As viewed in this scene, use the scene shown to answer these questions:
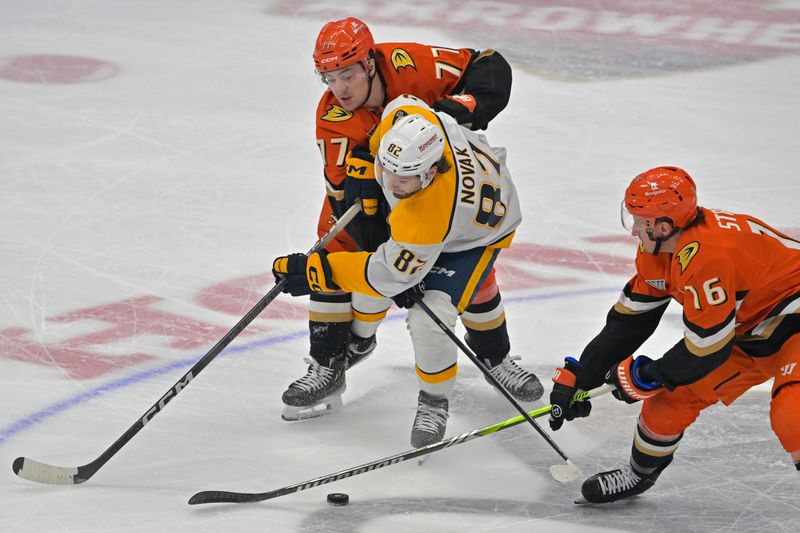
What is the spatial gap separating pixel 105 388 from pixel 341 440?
0.84 metres

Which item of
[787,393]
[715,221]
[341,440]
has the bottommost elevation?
[341,440]

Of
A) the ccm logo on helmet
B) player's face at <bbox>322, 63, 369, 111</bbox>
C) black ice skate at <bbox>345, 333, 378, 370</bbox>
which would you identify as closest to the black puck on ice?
black ice skate at <bbox>345, 333, 378, 370</bbox>

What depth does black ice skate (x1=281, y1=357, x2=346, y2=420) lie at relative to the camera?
3703 mm

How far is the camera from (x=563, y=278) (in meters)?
4.70

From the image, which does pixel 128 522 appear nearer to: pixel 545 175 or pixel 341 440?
pixel 341 440

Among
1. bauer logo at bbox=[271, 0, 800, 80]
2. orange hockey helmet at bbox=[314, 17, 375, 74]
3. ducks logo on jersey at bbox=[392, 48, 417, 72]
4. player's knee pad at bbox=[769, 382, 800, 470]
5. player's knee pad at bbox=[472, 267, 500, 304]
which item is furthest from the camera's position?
bauer logo at bbox=[271, 0, 800, 80]

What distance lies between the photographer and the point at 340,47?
347cm

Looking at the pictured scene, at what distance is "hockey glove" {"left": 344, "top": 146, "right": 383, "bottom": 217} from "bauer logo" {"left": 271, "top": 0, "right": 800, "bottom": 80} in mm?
3804

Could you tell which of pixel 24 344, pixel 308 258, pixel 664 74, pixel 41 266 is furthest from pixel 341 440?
pixel 664 74

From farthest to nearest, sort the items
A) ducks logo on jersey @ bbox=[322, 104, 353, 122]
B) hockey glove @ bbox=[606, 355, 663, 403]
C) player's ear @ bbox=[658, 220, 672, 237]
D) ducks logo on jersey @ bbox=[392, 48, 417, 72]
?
ducks logo on jersey @ bbox=[392, 48, 417, 72], ducks logo on jersey @ bbox=[322, 104, 353, 122], hockey glove @ bbox=[606, 355, 663, 403], player's ear @ bbox=[658, 220, 672, 237]

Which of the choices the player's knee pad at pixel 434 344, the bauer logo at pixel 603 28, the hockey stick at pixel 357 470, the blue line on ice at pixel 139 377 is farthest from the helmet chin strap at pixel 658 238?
the bauer logo at pixel 603 28

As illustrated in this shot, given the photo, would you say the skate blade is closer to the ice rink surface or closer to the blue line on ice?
the ice rink surface

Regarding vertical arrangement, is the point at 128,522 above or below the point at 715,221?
below

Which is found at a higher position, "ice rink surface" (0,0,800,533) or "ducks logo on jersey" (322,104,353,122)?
"ducks logo on jersey" (322,104,353,122)
